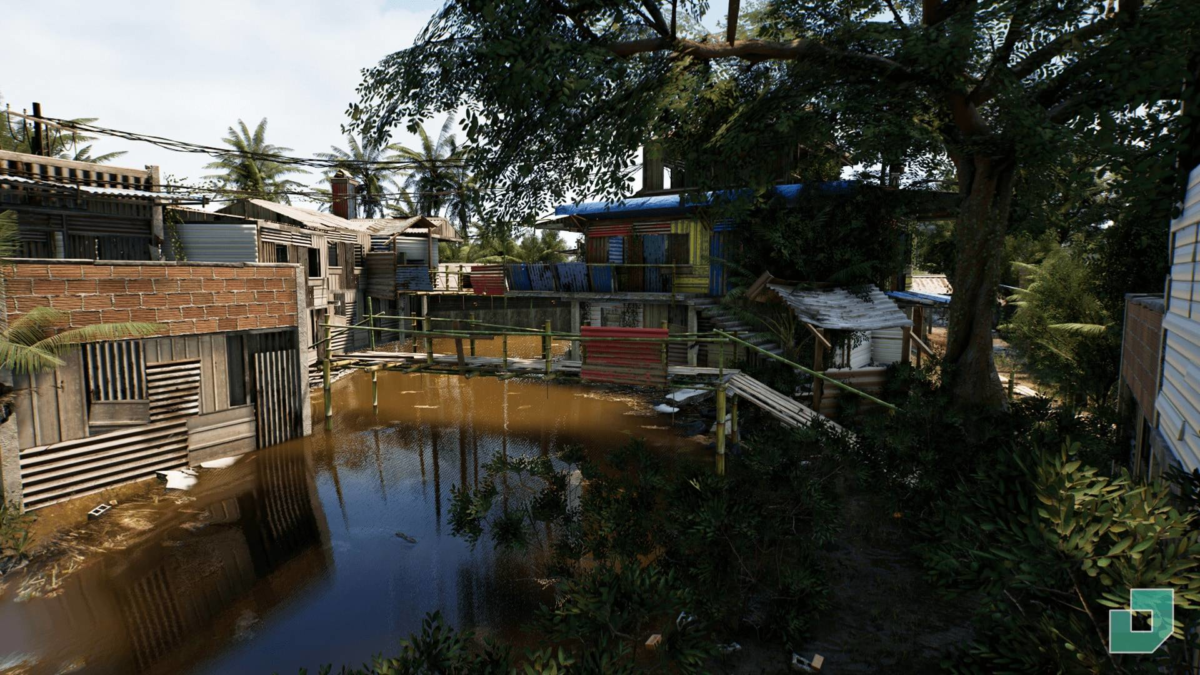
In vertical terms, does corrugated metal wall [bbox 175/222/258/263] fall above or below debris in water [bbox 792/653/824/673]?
above

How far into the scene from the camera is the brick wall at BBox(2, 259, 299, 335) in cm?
1118

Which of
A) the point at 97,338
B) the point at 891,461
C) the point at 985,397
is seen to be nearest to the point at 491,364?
the point at 97,338

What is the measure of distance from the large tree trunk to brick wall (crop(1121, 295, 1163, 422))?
7.31 feet

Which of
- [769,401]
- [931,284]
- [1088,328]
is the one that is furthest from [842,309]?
[931,284]

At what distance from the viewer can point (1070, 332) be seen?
54.9ft

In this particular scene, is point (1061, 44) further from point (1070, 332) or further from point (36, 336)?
point (36, 336)

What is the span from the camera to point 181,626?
7.80 metres

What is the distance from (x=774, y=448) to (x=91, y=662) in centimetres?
908

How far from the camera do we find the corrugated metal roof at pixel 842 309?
1609 cm

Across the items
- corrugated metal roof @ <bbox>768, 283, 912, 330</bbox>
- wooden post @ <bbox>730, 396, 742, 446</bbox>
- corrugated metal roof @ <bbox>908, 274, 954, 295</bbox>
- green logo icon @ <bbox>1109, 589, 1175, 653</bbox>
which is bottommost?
wooden post @ <bbox>730, 396, 742, 446</bbox>

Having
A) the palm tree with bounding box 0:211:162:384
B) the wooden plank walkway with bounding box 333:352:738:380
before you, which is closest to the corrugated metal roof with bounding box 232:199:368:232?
the wooden plank walkway with bounding box 333:352:738:380

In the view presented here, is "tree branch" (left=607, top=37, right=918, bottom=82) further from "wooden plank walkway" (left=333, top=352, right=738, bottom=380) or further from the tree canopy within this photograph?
"wooden plank walkway" (left=333, top=352, right=738, bottom=380)

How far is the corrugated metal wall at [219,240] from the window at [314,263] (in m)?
3.42

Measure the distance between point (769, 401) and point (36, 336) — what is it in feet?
49.9
